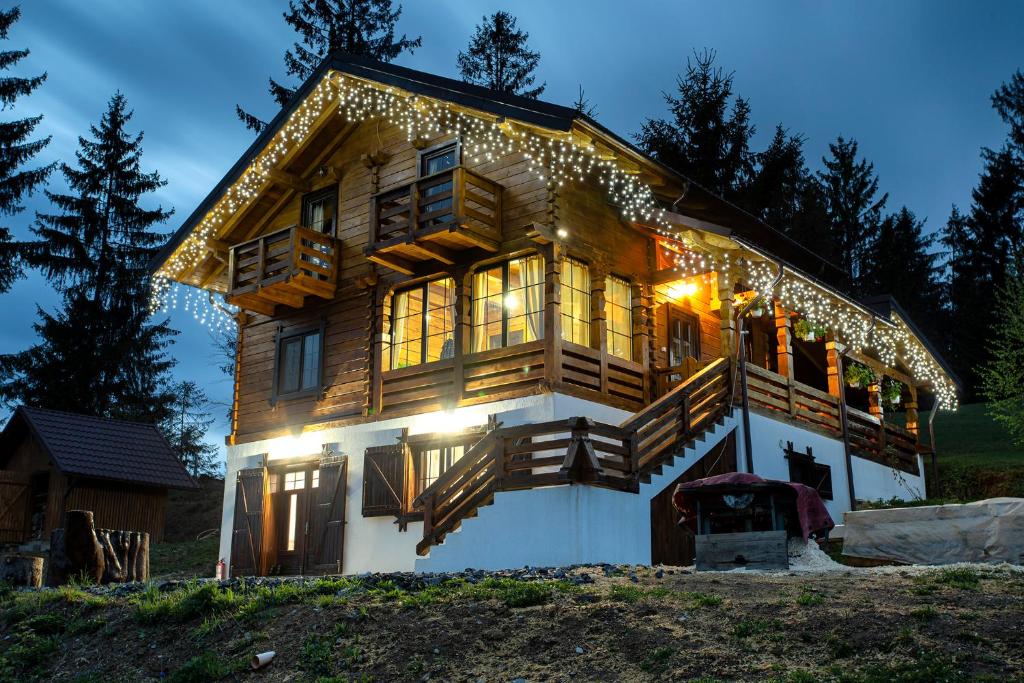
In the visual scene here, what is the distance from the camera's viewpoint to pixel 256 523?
19.7 metres

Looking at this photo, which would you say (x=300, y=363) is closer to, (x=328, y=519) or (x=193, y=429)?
(x=328, y=519)

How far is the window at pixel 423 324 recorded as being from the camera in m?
18.1

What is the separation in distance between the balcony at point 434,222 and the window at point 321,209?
9.89ft

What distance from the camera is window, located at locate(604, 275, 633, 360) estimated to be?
17.7m

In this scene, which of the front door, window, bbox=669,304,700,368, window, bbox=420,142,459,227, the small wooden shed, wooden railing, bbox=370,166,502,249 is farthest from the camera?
the small wooden shed

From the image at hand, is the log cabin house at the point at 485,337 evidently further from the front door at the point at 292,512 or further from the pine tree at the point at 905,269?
the pine tree at the point at 905,269

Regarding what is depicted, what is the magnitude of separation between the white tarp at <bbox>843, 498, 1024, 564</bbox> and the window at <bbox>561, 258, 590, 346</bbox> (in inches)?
224

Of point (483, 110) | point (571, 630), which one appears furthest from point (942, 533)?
point (483, 110)

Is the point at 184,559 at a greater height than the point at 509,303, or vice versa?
the point at 509,303

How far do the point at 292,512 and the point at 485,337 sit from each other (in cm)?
552

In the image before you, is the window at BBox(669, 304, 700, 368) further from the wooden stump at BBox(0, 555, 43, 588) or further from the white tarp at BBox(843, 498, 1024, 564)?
the wooden stump at BBox(0, 555, 43, 588)

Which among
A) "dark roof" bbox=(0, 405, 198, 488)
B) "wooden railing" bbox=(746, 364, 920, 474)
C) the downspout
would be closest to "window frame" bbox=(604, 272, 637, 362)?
the downspout

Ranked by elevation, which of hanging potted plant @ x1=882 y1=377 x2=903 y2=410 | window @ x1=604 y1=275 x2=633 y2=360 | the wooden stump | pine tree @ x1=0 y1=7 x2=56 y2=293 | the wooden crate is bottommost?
the wooden stump

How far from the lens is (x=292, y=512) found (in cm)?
1956
